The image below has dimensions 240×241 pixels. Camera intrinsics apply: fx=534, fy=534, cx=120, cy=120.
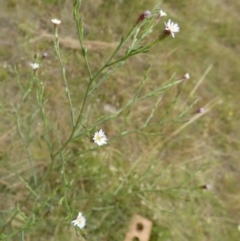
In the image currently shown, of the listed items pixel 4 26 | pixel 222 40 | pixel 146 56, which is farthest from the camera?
pixel 222 40

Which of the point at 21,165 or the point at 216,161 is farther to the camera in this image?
the point at 216,161

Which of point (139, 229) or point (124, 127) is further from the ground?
point (124, 127)

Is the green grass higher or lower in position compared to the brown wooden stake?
higher

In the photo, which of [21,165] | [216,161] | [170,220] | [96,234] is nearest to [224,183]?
[216,161]

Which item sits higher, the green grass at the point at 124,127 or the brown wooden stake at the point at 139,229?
the green grass at the point at 124,127

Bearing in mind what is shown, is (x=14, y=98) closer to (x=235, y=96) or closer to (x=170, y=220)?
(x=170, y=220)

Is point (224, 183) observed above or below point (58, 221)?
above

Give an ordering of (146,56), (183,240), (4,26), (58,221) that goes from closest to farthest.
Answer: (58,221) → (183,240) → (4,26) → (146,56)

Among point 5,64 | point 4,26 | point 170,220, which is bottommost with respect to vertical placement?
point 170,220
